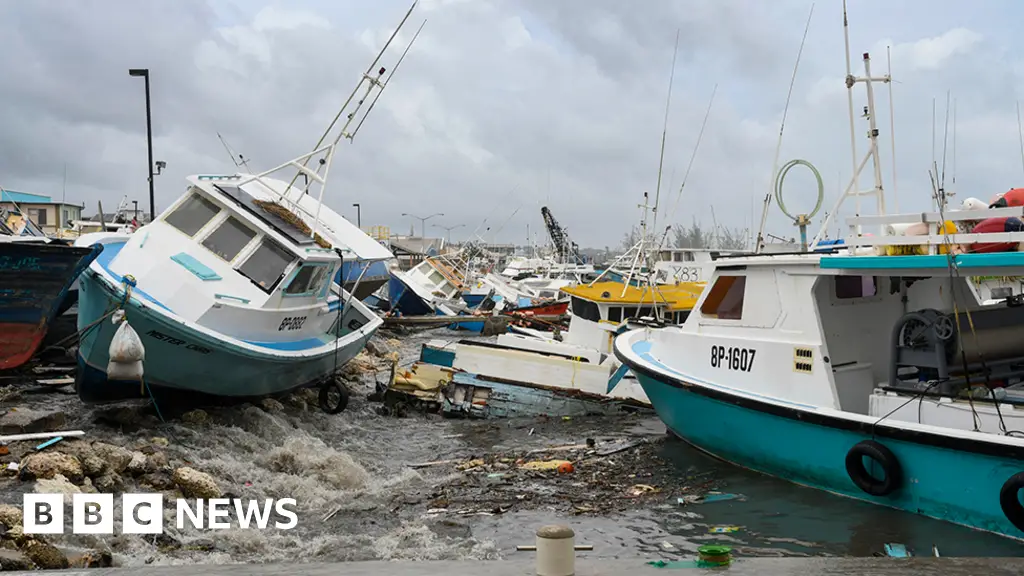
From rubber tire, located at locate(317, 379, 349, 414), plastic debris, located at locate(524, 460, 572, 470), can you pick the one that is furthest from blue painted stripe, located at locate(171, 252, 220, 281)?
plastic debris, located at locate(524, 460, 572, 470)

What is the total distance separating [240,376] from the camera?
1306 centimetres

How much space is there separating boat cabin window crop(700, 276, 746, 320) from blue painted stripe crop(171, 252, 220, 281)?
7.31 m

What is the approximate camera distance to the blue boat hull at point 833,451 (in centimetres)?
807

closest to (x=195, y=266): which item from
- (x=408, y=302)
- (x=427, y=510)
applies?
(x=427, y=510)

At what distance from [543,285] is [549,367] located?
116 feet

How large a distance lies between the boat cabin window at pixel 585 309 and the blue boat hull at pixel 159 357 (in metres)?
8.59

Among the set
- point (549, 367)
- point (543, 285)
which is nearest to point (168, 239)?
point (549, 367)

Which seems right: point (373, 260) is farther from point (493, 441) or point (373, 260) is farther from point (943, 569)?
point (943, 569)

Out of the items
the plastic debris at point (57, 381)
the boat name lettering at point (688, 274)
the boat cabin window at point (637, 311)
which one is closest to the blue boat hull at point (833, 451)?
the boat cabin window at point (637, 311)

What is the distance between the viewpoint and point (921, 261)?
852cm

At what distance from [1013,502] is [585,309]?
13.1 m

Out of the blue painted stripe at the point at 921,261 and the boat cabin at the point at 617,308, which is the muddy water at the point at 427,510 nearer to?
the blue painted stripe at the point at 921,261

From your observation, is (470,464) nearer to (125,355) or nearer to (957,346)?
(125,355)

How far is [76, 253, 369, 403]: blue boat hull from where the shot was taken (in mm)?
11438
